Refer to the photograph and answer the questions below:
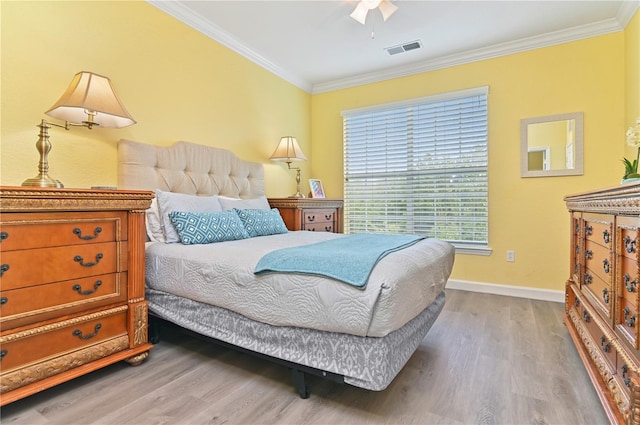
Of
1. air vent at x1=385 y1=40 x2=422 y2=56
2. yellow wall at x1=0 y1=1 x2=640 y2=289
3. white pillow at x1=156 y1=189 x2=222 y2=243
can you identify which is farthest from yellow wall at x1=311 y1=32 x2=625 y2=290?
white pillow at x1=156 y1=189 x2=222 y2=243

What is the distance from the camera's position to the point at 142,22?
2.45 metres

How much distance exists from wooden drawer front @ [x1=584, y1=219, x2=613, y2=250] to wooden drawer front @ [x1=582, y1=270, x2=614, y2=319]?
189 millimetres

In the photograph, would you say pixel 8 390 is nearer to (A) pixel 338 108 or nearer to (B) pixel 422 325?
(B) pixel 422 325

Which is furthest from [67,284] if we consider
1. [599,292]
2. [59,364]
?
[599,292]

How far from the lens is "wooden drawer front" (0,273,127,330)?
1356mm

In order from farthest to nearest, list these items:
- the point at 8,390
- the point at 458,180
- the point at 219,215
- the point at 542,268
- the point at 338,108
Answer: the point at 338,108
the point at 458,180
the point at 542,268
the point at 219,215
the point at 8,390

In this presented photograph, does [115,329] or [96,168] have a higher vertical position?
[96,168]

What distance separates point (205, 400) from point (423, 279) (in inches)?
45.9

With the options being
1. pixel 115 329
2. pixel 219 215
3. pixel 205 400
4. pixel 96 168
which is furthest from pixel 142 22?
pixel 205 400

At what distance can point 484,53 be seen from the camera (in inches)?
133

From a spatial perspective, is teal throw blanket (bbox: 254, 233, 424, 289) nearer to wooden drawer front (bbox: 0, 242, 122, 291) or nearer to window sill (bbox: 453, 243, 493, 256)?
wooden drawer front (bbox: 0, 242, 122, 291)

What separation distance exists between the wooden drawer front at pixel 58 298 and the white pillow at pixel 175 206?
1.47 feet

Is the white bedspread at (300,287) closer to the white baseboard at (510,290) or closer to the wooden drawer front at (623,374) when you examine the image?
the wooden drawer front at (623,374)

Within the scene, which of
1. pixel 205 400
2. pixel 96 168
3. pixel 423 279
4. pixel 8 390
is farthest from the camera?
pixel 96 168
